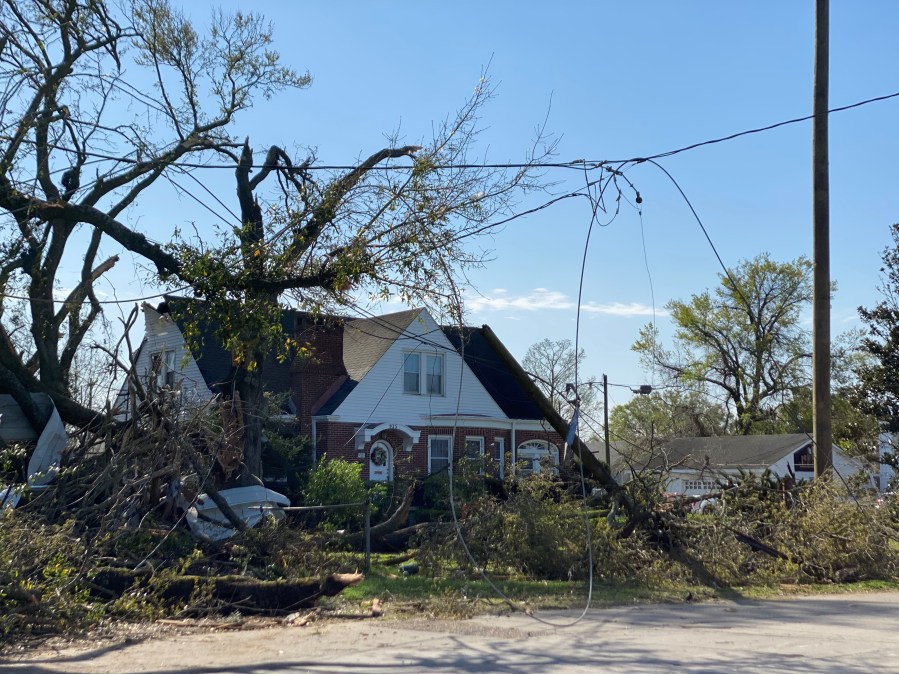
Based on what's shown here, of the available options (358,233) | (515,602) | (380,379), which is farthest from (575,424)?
(380,379)

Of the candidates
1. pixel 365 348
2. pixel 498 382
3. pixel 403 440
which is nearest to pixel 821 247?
pixel 403 440

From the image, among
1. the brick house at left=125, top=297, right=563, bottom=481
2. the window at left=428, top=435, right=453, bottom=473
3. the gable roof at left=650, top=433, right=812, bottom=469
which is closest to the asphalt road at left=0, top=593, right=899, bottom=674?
the brick house at left=125, top=297, right=563, bottom=481

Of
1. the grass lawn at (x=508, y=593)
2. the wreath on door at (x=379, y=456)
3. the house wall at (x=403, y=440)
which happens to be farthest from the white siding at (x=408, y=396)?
the grass lawn at (x=508, y=593)

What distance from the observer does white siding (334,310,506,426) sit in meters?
28.9

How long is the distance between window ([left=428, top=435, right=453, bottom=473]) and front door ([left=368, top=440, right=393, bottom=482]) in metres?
1.49

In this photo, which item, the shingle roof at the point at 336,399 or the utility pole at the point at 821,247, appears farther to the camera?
the shingle roof at the point at 336,399

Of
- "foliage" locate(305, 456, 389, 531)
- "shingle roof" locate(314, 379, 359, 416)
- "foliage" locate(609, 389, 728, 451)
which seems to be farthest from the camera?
"foliage" locate(609, 389, 728, 451)

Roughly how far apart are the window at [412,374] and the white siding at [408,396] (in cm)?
23

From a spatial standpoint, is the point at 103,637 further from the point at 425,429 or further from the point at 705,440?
the point at 705,440

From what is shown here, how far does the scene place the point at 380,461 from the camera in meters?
29.6

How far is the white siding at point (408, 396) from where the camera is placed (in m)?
28.9

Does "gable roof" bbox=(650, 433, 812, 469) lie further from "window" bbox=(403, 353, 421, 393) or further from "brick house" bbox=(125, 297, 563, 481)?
"window" bbox=(403, 353, 421, 393)

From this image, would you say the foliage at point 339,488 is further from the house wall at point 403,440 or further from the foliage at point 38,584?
the foliage at point 38,584

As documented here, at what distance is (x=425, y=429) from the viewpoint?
3038 cm
